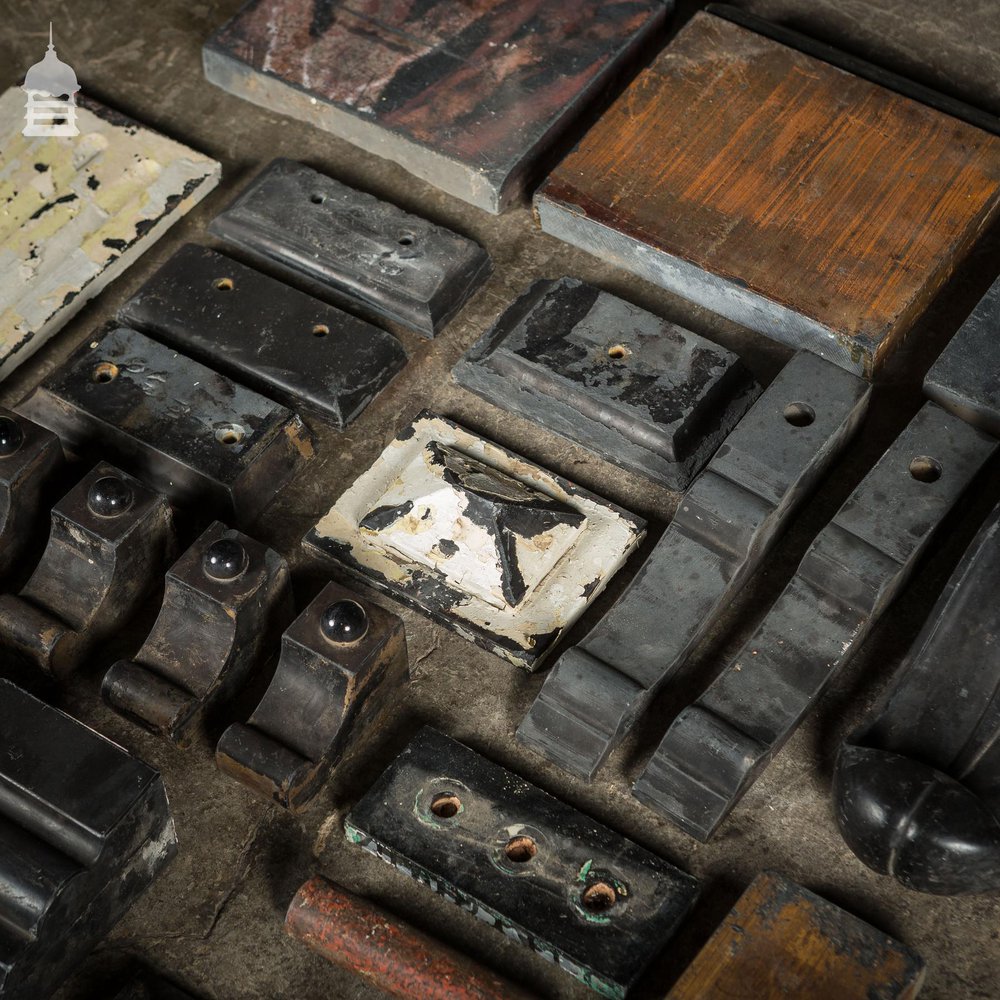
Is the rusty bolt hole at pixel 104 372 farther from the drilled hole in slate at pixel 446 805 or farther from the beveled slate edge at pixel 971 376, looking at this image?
the beveled slate edge at pixel 971 376

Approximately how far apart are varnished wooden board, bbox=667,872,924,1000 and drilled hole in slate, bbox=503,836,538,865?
1.14ft

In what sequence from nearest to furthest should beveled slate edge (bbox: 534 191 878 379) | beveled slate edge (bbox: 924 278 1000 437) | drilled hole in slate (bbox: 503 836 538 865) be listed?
drilled hole in slate (bbox: 503 836 538 865) → beveled slate edge (bbox: 924 278 1000 437) → beveled slate edge (bbox: 534 191 878 379)

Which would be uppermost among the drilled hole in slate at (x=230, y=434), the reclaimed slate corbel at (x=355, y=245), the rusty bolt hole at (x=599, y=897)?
the reclaimed slate corbel at (x=355, y=245)

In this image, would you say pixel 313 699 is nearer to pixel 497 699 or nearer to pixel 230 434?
pixel 497 699

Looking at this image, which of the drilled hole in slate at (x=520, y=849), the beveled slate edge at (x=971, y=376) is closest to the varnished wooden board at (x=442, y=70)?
the beveled slate edge at (x=971, y=376)

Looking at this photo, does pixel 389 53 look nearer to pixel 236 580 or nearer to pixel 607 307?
pixel 607 307

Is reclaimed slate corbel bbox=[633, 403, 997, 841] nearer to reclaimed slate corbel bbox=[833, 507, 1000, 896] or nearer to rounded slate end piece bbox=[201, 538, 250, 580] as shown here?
reclaimed slate corbel bbox=[833, 507, 1000, 896]

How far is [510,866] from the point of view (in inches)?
110

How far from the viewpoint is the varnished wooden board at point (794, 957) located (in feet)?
8.58

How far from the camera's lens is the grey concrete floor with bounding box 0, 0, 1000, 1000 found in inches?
110

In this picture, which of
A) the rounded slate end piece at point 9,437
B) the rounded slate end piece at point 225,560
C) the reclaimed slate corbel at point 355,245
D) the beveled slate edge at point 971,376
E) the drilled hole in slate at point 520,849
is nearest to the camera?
the drilled hole in slate at point 520,849

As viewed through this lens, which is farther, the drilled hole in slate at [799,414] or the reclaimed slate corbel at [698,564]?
the drilled hole in slate at [799,414]

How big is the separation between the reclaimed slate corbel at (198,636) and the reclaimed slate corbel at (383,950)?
0.42 metres

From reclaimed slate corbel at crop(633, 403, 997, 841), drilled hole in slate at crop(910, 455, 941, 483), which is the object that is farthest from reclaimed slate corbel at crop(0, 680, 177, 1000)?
drilled hole in slate at crop(910, 455, 941, 483)
